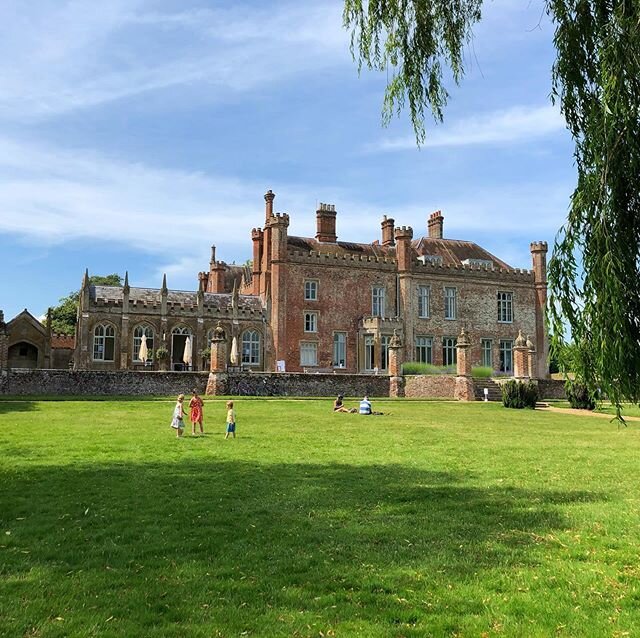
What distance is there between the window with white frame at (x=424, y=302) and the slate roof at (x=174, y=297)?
12304 mm

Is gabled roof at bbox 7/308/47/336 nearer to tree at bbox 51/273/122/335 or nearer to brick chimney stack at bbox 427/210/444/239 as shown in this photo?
tree at bbox 51/273/122/335

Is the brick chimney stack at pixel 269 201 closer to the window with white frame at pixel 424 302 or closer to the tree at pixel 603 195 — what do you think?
the window with white frame at pixel 424 302

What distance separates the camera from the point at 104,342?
145 ft

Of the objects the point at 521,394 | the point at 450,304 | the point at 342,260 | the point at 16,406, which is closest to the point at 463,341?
the point at 521,394

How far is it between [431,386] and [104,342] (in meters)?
22.4

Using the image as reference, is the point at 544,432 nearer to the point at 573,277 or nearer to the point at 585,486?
the point at 585,486

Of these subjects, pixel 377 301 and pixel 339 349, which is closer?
pixel 339 349

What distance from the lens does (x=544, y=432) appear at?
64.3 feet

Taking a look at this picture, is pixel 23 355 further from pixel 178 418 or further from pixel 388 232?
pixel 178 418

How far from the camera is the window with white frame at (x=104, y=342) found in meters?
44.0

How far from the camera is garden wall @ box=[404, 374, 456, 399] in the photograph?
3675 cm

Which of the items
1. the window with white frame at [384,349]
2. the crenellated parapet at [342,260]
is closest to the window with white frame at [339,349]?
the window with white frame at [384,349]

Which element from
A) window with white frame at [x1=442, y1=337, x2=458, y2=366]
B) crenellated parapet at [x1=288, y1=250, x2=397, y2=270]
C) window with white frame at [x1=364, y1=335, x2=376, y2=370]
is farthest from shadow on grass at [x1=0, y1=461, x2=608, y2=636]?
window with white frame at [x1=442, y1=337, x2=458, y2=366]

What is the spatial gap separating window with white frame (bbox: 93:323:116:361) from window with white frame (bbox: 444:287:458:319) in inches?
980
